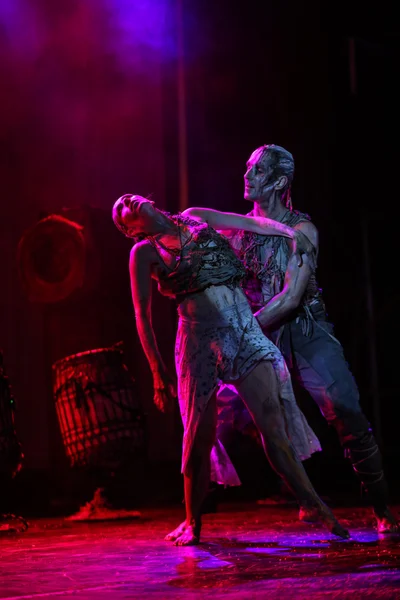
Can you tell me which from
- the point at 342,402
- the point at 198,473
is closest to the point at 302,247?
the point at 342,402

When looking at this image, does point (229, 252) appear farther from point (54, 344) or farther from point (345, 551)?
point (54, 344)

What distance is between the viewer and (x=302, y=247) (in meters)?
4.51

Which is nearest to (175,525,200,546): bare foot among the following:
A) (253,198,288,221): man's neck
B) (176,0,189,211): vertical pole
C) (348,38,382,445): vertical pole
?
(253,198,288,221): man's neck

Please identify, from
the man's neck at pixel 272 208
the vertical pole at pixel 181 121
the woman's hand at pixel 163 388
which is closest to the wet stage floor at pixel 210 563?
the woman's hand at pixel 163 388

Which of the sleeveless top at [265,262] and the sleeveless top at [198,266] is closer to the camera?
the sleeveless top at [198,266]

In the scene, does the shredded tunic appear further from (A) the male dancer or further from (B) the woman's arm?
(A) the male dancer

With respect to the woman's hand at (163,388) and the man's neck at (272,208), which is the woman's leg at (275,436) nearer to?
the woman's hand at (163,388)

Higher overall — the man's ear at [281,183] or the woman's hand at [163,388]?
the man's ear at [281,183]

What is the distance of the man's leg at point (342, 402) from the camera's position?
448cm

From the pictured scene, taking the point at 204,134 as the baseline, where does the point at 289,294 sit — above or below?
below

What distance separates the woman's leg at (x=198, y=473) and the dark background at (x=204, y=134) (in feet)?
10.5

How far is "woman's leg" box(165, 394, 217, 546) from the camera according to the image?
427 centimetres

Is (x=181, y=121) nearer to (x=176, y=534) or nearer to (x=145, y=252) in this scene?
(x=145, y=252)

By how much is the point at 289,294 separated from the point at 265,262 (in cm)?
33
